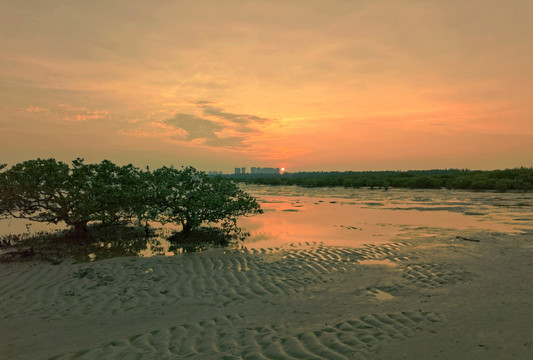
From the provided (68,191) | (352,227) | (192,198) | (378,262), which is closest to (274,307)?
(378,262)

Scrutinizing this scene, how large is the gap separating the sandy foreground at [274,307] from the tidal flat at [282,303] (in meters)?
0.04

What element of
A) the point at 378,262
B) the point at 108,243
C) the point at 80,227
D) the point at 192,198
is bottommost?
the point at 108,243

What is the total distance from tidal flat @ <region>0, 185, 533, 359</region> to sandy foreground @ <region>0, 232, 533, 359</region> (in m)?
0.04

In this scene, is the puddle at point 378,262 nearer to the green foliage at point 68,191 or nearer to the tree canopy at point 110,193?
the tree canopy at point 110,193

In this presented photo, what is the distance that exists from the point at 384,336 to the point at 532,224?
21311mm

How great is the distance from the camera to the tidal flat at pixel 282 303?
6648mm

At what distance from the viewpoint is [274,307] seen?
29.1 feet

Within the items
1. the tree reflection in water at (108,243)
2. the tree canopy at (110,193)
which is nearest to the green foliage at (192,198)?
the tree canopy at (110,193)

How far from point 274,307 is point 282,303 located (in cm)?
39

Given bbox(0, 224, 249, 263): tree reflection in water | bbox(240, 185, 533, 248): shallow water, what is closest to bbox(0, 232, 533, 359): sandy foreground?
bbox(0, 224, 249, 263): tree reflection in water

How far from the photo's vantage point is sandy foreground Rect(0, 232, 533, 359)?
6621 mm

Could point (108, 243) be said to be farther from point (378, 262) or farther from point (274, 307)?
point (378, 262)

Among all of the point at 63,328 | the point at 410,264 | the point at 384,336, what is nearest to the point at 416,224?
the point at 410,264

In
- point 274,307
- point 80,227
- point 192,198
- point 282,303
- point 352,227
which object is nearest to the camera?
point 274,307
